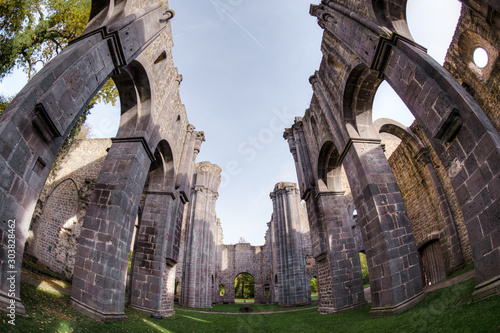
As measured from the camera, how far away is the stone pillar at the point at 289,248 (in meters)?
18.4

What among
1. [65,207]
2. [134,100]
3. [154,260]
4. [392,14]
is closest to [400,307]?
[392,14]

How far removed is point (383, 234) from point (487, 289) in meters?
2.77

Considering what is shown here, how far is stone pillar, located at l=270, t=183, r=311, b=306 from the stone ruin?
28.6 feet

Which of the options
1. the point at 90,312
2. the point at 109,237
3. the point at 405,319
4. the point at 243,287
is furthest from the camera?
the point at 243,287

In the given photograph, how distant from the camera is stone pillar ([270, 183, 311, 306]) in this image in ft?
60.3

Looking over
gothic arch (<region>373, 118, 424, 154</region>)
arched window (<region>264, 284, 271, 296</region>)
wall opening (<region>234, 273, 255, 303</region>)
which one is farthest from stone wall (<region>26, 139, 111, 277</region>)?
wall opening (<region>234, 273, 255, 303</region>)

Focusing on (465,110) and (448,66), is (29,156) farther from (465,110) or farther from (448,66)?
(448,66)

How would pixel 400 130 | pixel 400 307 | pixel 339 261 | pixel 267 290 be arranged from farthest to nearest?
→ pixel 267 290 → pixel 400 130 → pixel 339 261 → pixel 400 307

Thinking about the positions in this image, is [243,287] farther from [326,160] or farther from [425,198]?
[326,160]

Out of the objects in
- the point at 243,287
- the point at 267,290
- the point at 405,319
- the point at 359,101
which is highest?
the point at 359,101

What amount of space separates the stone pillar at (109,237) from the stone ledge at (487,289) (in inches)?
269

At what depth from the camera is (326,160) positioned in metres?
11.5

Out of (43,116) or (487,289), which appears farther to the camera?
(43,116)

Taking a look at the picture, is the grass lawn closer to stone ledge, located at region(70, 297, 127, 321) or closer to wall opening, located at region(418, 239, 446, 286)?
stone ledge, located at region(70, 297, 127, 321)
